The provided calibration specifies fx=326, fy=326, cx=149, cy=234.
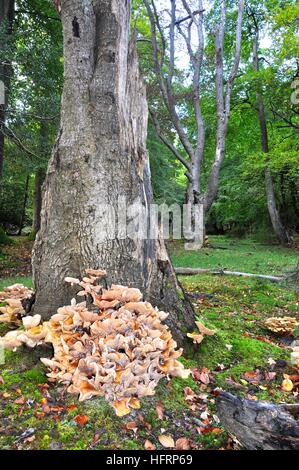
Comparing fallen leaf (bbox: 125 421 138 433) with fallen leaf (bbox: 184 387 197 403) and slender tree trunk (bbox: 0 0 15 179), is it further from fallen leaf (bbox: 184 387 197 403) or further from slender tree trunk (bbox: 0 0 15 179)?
slender tree trunk (bbox: 0 0 15 179)

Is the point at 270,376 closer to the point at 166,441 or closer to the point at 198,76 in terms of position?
the point at 166,441

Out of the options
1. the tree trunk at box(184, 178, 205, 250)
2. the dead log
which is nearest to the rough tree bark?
the tree trunk at box(184, 178, 205, 250)

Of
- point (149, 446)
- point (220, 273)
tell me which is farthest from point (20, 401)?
point (220, 273)

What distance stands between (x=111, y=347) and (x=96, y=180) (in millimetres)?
1549

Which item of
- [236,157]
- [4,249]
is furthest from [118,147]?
[236,157]

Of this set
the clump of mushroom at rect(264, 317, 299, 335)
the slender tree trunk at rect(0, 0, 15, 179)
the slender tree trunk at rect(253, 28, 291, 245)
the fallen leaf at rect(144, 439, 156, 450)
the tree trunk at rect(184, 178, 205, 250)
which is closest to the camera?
the fallen leaf at rect(144, 439, 156, 450)

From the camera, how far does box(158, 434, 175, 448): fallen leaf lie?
2.02 meters

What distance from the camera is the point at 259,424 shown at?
195cm

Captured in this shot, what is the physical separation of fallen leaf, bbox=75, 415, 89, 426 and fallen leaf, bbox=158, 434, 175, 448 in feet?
1.63

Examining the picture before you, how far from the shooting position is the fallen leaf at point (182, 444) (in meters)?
2.04

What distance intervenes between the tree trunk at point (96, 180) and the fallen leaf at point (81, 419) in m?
1.08

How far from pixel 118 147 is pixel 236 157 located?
2187cm

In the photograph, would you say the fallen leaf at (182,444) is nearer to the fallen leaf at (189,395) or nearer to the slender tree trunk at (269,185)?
the fallen leaf at (189,395)

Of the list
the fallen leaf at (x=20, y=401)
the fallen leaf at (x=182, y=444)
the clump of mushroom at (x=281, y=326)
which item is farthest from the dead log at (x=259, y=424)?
the clump of mushroom at (x=281, y=326)
